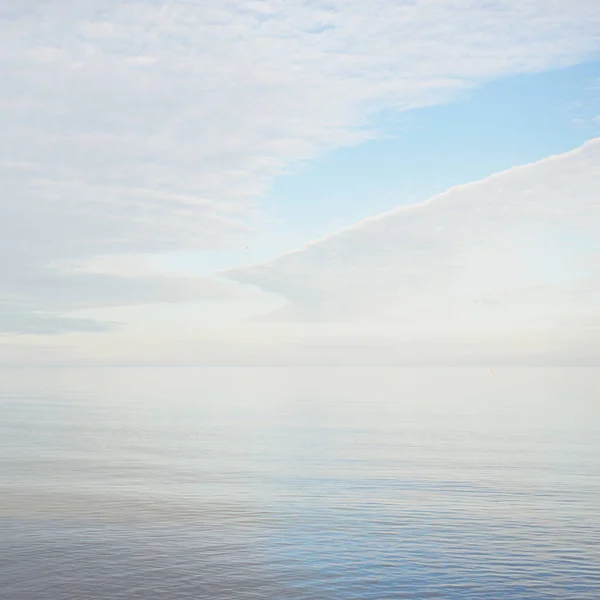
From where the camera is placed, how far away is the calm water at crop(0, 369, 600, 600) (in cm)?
2472

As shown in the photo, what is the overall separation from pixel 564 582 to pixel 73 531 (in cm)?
1890

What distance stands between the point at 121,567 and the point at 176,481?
1641cm

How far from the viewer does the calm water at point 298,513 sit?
24719mm

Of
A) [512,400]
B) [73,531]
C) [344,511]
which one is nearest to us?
A: [73,531]

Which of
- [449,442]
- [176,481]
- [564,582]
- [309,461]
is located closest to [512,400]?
[449,442]

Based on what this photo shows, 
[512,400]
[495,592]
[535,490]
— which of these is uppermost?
[512,400]

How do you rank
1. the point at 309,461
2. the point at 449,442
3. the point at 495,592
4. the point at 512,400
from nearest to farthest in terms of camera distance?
the point at 495,592 → the point at 309,461 → the point at 449,442 → the point at 512,400

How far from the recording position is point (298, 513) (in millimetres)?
34688

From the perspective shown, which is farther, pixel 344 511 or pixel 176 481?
pixel 176 481

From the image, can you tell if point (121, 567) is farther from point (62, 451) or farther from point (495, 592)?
point (62, 451)

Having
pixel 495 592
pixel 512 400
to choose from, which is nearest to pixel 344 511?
pixel 495 592

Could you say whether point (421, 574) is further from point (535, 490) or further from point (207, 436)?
point (207, 436)

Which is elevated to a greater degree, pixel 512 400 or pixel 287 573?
pixel 512 400

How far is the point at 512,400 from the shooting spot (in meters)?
118
